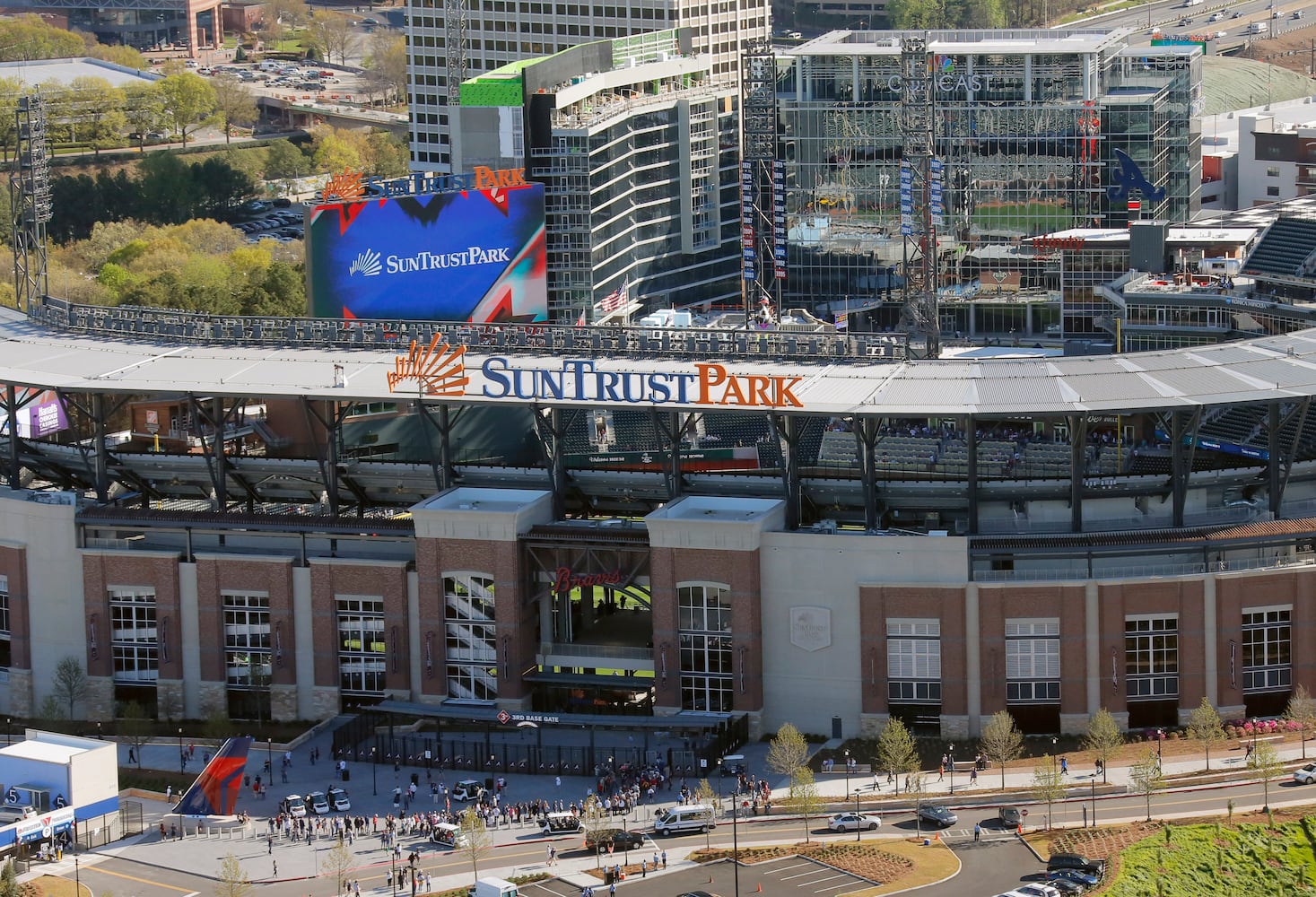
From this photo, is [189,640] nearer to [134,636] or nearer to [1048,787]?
[134,636]

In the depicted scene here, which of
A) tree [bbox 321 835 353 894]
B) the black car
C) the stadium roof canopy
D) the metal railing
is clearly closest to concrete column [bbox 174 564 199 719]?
the stadium roof canopy

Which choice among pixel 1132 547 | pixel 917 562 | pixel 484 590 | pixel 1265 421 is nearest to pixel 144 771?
pixel 484 590

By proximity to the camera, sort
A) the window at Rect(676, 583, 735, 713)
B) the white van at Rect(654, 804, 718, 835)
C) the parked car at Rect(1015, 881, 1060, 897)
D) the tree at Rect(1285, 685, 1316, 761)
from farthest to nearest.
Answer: the window at Rect(676, 583, 735, 713)
the tree at Rect(1285, 685, 1316, 761)
the white van at Rect(654, 804, 718, 835)
the parked car at Rect(1015, 881, 1060, 897)

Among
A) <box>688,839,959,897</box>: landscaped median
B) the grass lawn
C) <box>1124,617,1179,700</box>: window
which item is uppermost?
<box>1124,617,1179,700</box>: window

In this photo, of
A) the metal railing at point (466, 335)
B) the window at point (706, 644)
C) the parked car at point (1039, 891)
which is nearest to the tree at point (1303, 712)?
the parked car at point (1039, 891)

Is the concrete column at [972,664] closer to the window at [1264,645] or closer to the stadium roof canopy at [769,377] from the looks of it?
the stadium roof canopy at [769,377]

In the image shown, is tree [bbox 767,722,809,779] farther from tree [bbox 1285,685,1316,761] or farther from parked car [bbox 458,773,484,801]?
tree [bbox 1285,685,1316,761]

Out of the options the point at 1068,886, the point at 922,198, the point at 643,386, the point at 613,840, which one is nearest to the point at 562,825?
the point at 613,840

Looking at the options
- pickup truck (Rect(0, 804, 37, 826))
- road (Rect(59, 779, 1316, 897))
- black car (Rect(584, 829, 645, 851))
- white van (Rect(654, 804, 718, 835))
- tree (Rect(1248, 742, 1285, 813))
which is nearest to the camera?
road (Rect(59, 779, 1316, 897))
